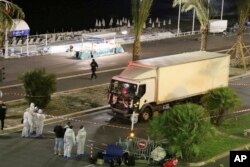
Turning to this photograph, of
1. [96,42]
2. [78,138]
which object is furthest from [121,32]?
[78,138]

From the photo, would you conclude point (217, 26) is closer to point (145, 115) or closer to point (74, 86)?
point (74, 86)

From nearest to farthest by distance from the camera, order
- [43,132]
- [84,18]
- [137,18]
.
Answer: [43,132] → [137,18] → [84,18]

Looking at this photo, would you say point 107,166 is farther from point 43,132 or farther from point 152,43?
point 152,43

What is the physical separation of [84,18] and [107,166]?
8352 cm

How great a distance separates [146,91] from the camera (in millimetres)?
29125

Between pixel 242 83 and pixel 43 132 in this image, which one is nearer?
pixel 43 132

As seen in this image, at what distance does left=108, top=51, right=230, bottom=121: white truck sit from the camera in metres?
29.0

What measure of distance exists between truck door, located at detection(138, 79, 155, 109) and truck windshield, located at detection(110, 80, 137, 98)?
354 millimetres

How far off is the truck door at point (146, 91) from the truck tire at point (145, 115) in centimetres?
37

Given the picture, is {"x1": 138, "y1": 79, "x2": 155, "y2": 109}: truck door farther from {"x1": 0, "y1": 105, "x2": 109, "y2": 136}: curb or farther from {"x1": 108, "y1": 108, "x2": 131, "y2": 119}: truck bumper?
{"x1": 0, "y1": 105, "x2": 109, "y2": 136}: curb

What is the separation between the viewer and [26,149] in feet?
77.5

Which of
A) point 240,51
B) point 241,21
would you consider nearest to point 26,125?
point 240,51

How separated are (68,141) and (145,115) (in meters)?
7.66

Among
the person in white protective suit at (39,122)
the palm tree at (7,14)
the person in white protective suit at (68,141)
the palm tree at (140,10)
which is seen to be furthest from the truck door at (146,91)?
the palm tree at (7,14)
